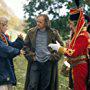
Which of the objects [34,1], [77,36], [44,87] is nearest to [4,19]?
[77,36]

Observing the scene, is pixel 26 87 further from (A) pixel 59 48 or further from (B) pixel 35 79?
(A) pixel 59 48

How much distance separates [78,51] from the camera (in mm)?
8398

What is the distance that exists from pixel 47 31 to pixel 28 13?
566cm

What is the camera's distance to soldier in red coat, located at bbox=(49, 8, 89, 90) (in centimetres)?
841

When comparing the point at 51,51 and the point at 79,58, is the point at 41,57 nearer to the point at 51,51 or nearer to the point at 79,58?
the point at 51,51

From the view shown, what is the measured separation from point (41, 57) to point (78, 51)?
6.22ft

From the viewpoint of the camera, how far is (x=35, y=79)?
10266 millimetres

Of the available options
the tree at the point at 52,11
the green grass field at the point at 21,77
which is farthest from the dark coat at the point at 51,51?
the tree at the point at 52,11

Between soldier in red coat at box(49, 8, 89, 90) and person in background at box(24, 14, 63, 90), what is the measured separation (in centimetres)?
156

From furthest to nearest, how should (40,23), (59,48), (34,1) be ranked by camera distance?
(34,1), (40,23), (59,48)

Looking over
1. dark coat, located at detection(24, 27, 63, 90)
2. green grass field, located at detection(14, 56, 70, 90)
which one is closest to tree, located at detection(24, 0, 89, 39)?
green grass field, located at detection(14, 56, 70, 90)

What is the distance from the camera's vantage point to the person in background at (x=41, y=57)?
403 inches

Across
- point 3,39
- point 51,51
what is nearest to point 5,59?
point 3,39

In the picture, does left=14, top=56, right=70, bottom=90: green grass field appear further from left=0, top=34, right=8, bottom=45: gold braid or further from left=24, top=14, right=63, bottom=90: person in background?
left=0, top=34, right=8, bottom=45: gold braid
